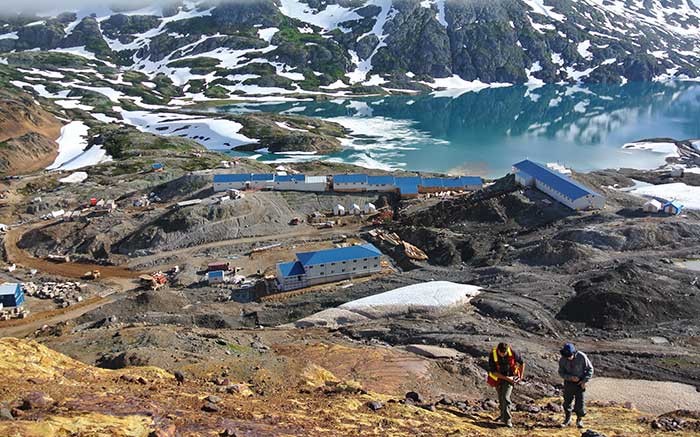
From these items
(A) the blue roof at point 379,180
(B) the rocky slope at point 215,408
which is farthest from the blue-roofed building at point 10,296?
(A) the blue roof at point 379,180

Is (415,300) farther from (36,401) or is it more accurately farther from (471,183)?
(471,183)

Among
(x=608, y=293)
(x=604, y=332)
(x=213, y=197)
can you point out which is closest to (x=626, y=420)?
(x=604, y=332)

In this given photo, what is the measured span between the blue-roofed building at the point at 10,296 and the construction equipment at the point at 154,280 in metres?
9.27

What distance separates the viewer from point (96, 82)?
176 meters

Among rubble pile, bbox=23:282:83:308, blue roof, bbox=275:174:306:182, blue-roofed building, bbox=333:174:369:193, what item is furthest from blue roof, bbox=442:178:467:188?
rubble pile, bbox=23:282:83:308

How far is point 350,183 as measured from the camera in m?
67.1

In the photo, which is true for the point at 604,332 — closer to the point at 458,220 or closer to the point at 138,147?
the point at 458,220

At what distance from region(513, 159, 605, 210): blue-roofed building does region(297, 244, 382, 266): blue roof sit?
2068 centimetres

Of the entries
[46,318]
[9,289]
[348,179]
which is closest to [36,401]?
[46,318]

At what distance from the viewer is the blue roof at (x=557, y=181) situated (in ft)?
171

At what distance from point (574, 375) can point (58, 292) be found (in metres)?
40.8

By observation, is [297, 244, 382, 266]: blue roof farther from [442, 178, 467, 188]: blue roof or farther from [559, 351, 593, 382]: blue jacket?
[559, 351, 593, 382]: blue jacket

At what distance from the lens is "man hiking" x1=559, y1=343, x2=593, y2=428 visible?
45.7 ft

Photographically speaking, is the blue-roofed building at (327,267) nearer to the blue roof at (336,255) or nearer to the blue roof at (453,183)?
the blue roof at (336,255)
